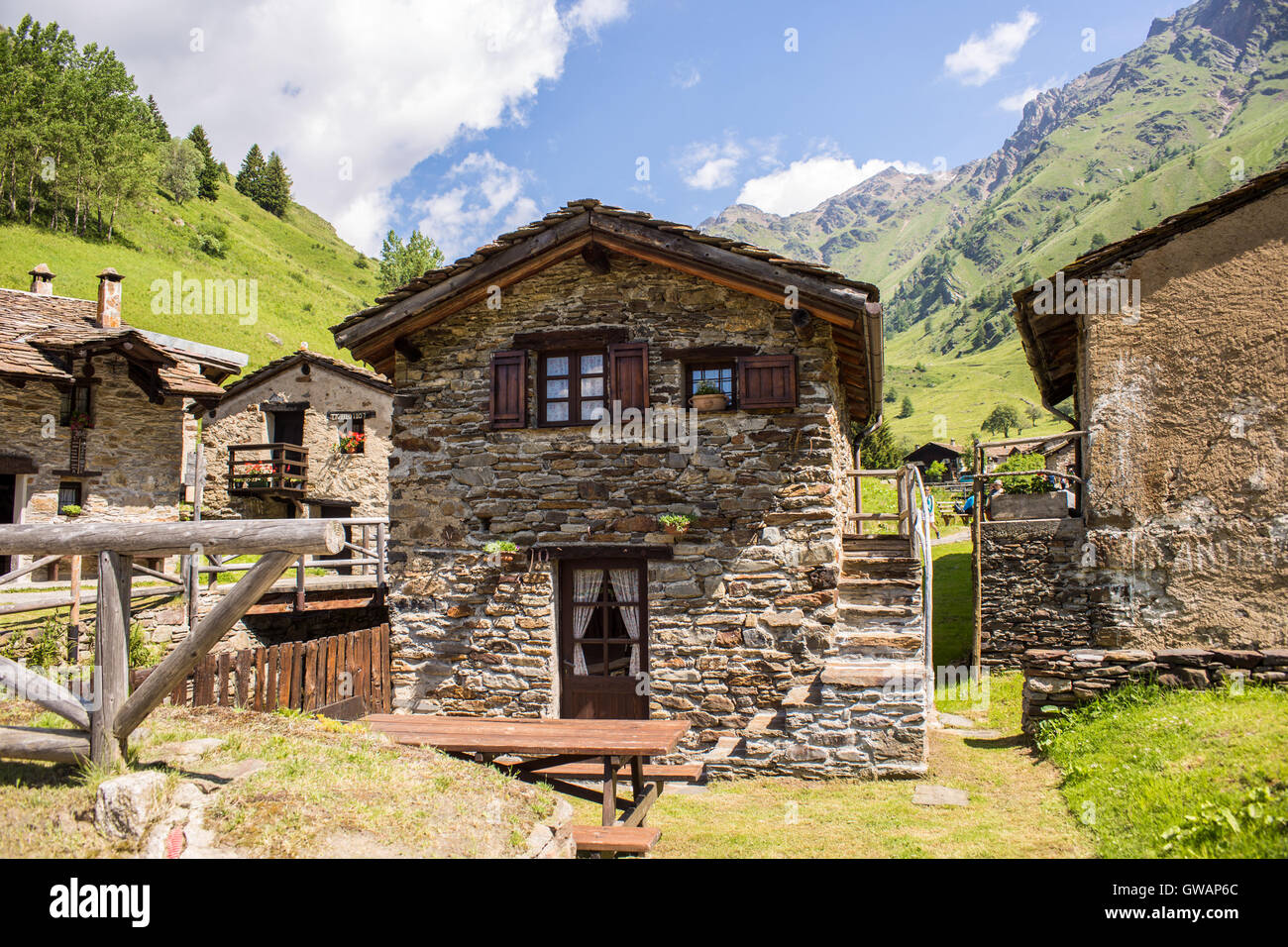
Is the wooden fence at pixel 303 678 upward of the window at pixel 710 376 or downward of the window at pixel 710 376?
downward

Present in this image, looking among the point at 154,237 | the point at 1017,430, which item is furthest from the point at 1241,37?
the point at 154,237

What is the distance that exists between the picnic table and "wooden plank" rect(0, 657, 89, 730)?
2.35m

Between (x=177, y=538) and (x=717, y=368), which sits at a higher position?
(x=717, y=368)

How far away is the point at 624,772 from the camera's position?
8.14 metres

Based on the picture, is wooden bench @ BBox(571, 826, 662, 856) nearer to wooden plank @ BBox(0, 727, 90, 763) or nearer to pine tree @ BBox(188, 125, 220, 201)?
wooden plank @ BBox(0, 727, 90, 763)

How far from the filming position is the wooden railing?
458 centimetres

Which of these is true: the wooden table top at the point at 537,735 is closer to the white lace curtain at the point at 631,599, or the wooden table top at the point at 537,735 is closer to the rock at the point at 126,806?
the white lace curtain at the point at 631,599

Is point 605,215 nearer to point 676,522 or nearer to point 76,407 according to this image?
point 676,522

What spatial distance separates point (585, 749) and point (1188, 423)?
9260mm

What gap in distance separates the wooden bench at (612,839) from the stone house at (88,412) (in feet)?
52.7

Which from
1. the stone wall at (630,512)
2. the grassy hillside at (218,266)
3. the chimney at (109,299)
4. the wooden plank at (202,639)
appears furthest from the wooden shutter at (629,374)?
the grassy hillside at (218,266)

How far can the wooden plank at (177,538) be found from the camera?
14.8 ft

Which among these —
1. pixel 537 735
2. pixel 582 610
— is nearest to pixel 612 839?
pixel 537 735
